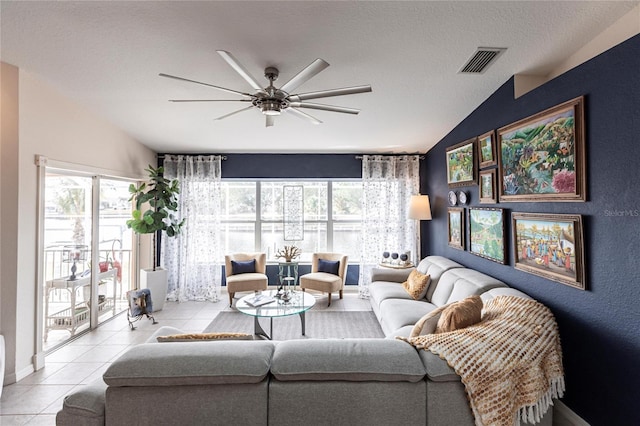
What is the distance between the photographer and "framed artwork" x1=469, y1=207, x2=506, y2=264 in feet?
9.61

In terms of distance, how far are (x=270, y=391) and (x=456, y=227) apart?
3.35 meters

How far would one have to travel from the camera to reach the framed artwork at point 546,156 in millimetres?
2035

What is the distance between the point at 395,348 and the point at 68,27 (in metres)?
3.02

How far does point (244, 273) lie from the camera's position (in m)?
4.84

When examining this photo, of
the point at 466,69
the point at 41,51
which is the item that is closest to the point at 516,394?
the point at 466,69

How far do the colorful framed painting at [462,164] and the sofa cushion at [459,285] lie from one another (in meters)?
1.11

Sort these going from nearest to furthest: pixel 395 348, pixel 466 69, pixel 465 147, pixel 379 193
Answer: pixel 395 348 → pixel 466 69 → pixel 465 147 → pixel 379 193

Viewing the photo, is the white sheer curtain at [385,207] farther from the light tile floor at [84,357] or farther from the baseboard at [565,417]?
the baseboard at [565,417]

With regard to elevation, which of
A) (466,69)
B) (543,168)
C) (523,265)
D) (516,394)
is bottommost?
(516,394)

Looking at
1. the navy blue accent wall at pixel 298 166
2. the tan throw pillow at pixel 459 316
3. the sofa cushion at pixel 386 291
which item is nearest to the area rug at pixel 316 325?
the sofa cushion at pixel 386 291

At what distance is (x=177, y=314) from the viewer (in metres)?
4.31

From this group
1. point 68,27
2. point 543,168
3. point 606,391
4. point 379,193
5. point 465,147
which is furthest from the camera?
point 379,193

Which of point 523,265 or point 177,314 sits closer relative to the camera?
point 523,265

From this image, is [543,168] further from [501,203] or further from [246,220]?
[246,220]
